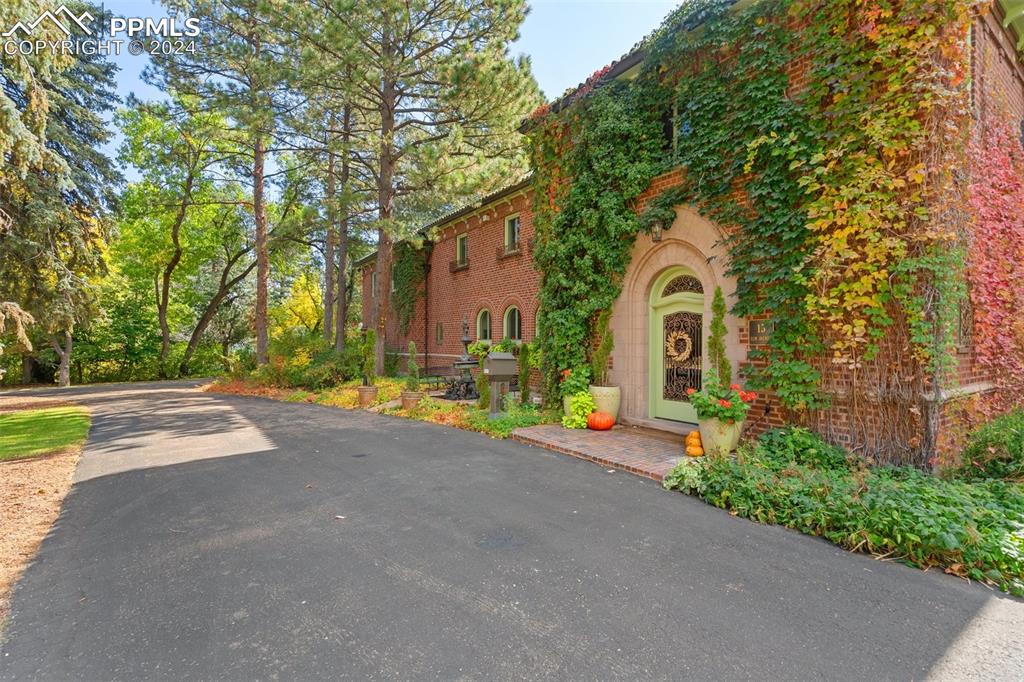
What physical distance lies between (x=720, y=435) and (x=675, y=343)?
2.18m

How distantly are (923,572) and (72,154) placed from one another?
2471 cm

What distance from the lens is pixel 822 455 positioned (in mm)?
5055

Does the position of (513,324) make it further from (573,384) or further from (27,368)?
(27,368)

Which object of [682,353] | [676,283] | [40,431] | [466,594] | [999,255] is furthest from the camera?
[40,431]

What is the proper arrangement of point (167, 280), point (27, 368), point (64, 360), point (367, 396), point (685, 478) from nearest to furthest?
point (685, 478) → point (367, 396) → point (64, 360) → point (27, 368) → point (167, 280)

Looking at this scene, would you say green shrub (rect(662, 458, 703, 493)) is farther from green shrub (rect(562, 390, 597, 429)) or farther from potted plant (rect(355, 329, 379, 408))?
potted plant (rect(355, 329, 379, 408))

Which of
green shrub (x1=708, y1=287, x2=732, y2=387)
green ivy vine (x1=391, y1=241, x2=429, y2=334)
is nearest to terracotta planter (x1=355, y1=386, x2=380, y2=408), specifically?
green ivy vine (x1=391, y1=241, x2=429, y2=334)

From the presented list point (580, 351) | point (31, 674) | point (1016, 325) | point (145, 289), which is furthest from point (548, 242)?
point (145, 289)

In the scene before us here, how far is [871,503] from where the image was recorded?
3.77m

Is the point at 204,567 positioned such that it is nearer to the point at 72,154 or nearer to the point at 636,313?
the point at 636,313

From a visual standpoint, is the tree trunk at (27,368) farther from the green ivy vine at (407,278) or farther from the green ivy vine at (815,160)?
the green ivy vine at (815,160)

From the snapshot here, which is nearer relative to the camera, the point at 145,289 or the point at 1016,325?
the point at 1016,325

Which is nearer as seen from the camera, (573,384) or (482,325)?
(573,384)

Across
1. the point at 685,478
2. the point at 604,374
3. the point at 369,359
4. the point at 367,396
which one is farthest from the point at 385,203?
the point at 685,478
